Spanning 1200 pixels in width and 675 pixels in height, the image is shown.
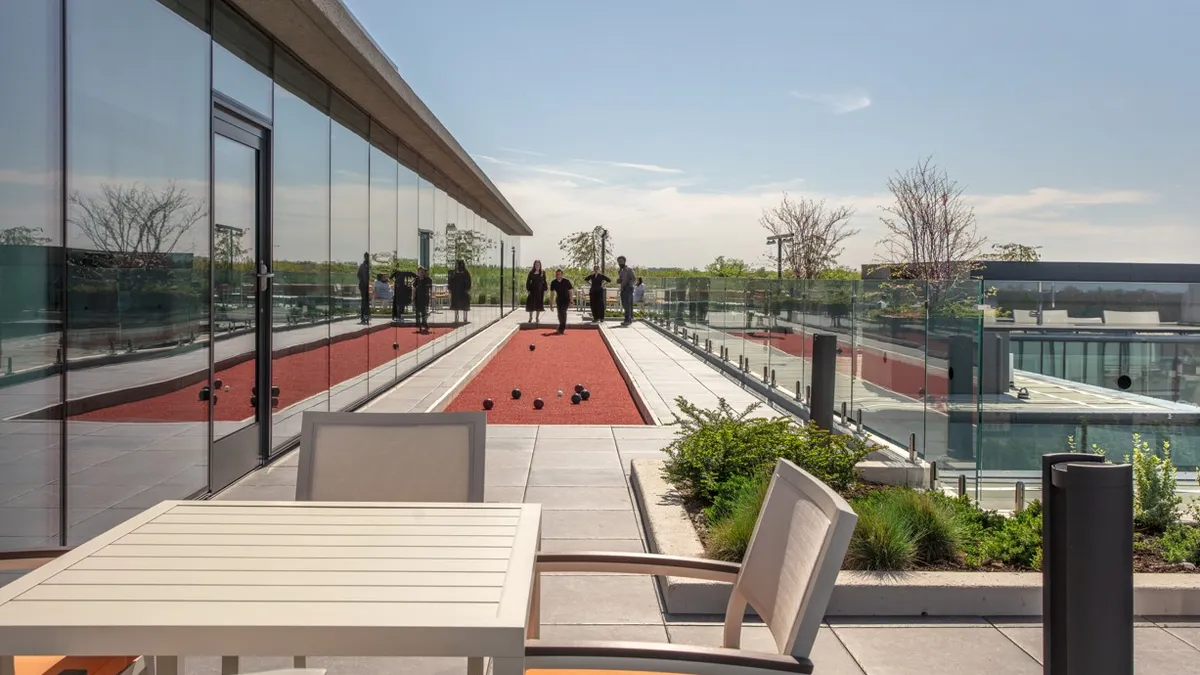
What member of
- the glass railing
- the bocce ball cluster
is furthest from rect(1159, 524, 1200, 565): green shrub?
the bocce ball cluster

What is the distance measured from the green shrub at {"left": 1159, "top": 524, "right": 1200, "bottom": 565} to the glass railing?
1179 mm

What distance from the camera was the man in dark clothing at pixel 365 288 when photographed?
11.5 metres

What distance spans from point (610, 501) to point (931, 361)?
2662mm

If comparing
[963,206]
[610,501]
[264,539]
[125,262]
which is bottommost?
[610,501]

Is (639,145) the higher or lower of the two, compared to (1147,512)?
higher

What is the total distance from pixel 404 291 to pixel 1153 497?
10.3 meters

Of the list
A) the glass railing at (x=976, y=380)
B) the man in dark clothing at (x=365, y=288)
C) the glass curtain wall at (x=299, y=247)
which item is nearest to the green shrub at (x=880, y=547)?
the glass railing at (x=976, y=380)

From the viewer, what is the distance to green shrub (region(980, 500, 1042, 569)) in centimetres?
523

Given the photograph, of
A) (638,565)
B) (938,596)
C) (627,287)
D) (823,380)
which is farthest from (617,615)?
(627,287)

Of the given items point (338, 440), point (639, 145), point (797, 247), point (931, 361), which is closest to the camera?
point (338, 440)

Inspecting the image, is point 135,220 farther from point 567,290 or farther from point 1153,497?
point 567,290

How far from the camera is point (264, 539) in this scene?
2877 mm

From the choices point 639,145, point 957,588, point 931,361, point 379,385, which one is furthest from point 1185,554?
point 639,145

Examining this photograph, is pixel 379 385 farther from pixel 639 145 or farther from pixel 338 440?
pixel 639 145
